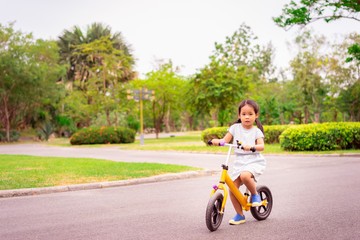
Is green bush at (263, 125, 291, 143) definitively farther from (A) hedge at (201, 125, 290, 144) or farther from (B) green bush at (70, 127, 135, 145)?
(B) green bush at (70, 127, 135, 145)

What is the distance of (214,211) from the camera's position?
4.44m

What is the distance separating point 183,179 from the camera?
9.64 m

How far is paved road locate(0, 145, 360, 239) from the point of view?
4.49m

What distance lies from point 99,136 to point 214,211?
26187 mm

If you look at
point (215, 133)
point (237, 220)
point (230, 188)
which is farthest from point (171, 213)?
point (215, 133)

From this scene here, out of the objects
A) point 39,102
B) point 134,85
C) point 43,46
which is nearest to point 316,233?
point 134,85

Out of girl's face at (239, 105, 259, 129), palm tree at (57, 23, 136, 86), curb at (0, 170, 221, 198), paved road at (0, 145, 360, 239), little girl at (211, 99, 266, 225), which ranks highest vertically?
palm tree at (57, 23, 136, 86)

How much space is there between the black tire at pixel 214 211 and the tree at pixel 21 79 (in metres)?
33.9

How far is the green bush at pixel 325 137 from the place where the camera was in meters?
16.3

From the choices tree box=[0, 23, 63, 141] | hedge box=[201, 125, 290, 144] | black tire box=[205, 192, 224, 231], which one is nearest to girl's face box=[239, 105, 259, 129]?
black tire box=[205, 192, 224, 231]

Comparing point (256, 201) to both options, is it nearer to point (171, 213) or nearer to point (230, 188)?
point (230, 188)

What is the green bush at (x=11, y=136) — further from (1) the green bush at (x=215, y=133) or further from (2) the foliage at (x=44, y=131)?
(1) the green bush at (x=215, y=133)

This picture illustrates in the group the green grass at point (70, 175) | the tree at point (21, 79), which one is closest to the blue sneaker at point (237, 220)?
the green grass at point (70, 175)

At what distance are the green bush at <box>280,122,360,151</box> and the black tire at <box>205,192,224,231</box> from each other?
42.7 ft
